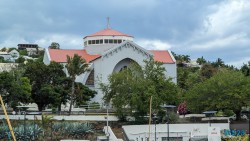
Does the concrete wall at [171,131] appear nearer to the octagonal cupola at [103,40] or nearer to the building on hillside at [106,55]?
the building on hillside at [106,55]

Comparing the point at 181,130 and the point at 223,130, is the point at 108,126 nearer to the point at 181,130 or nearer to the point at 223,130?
the point at 181,130

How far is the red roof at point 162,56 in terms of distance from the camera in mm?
84375

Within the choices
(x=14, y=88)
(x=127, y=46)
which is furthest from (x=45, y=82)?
(x=127, y=46)

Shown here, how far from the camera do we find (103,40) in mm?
84312

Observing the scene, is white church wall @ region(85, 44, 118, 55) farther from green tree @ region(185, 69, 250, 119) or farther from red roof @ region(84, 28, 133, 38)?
green tree @ region(185, 69, 250, 119)

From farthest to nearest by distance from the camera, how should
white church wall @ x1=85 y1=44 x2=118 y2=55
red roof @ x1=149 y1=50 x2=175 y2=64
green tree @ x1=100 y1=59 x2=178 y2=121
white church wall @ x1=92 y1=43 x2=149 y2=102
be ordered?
red roof @ x1=149 y1=50 x2=175 y2=64
white church wall @ x1=85 y1=44 x2=118 y2=55
white church wall @ x1=92 y1=43 x2=149 y2=102
green tree @ x1=100 y1=59 x2=178 y2=121

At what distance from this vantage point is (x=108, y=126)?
2176 inches

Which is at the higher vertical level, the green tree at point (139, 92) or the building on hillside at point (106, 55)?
the building on hillside at point (106, 55)

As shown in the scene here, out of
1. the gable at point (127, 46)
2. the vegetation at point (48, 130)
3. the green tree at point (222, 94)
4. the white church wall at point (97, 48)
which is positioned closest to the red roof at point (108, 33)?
the white church wall at point (97, 48)

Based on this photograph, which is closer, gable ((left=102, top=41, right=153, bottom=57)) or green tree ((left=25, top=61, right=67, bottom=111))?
green tree ((left=25, top=61, right=67, bottom=111))

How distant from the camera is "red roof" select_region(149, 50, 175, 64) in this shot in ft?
277

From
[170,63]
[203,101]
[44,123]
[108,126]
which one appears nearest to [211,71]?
[170,63]

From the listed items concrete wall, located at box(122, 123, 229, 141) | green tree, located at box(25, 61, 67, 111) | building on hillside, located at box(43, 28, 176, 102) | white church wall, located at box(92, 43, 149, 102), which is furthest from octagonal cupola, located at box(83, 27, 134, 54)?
concrete wall, located at box(122, 123, 229, 141)

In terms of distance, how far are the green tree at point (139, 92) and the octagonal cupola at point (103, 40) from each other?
23932 millimetres
